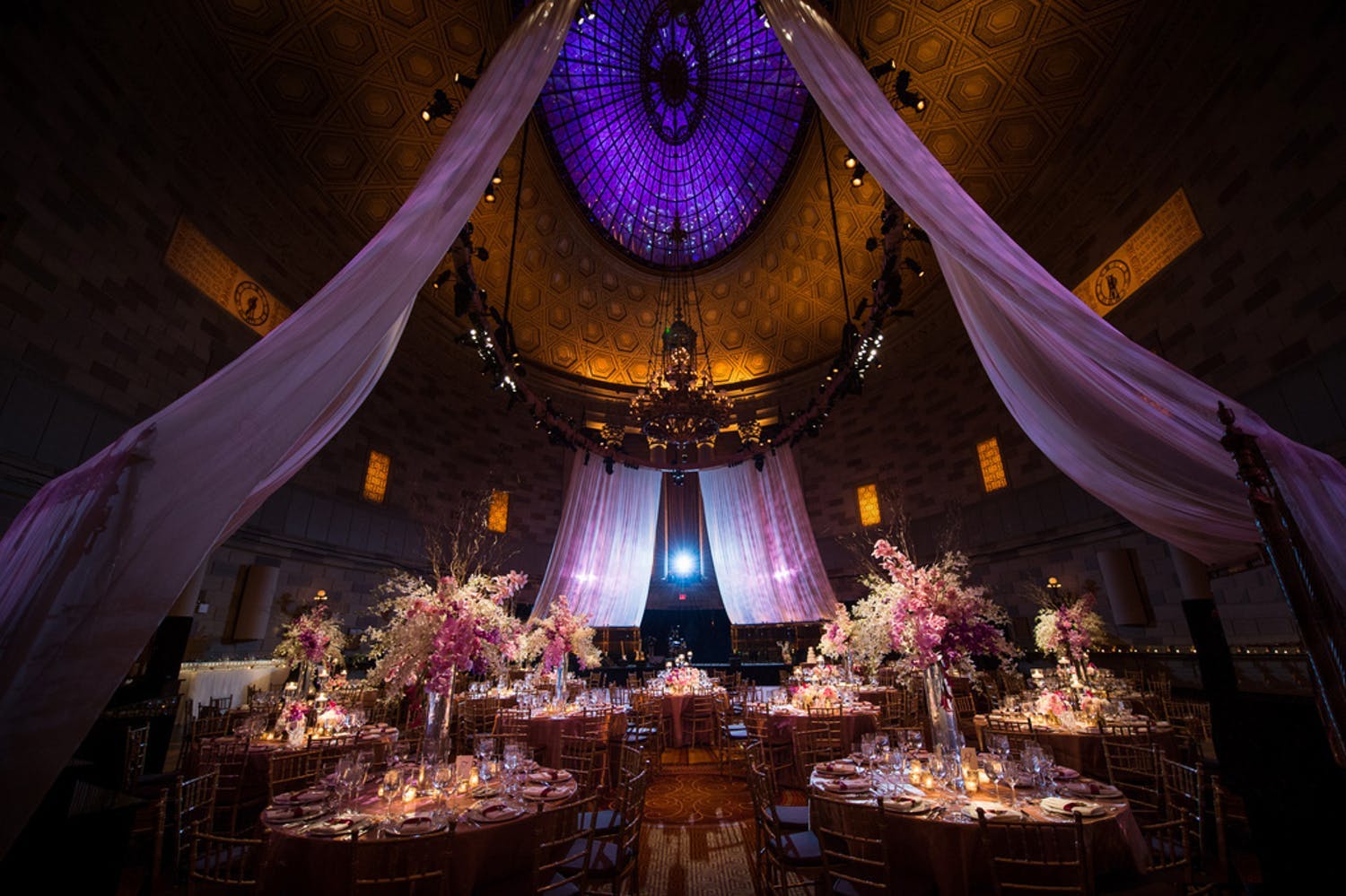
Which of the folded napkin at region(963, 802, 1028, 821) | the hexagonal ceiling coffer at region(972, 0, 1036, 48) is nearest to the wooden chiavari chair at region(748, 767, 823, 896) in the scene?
the folded napkin at region(963, 802, 1028, 821)

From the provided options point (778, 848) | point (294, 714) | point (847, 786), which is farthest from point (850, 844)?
point (294, 714)

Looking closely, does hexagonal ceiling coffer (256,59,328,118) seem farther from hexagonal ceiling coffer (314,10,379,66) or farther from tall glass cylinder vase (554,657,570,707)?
tall glass cylinder vase (554,657,570,707)

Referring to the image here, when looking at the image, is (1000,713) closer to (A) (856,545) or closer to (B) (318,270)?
(A) (856,545)

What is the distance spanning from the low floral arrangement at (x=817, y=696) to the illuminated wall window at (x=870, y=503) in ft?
23.2

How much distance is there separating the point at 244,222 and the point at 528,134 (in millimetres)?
Result: 5869

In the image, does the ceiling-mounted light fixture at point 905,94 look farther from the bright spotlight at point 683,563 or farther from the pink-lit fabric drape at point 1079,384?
the bright spotlight at point 683,563

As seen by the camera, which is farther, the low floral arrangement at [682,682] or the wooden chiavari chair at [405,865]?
the low floral arrangement at [682,682]

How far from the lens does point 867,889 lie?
2799 mm

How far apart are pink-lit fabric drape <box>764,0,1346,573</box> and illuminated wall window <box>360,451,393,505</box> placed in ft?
33.9

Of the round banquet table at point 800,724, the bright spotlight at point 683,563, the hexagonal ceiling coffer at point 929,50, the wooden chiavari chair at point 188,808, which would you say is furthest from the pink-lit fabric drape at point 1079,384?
the bright spotlight at point 683,563

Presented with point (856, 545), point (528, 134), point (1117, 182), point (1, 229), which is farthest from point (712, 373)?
point (1, 229)

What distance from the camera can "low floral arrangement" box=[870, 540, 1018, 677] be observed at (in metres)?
3.56

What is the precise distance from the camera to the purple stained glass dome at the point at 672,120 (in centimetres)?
1147

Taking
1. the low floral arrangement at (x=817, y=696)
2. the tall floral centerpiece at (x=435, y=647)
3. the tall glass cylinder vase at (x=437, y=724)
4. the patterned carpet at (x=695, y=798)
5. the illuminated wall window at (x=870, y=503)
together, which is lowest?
the patterned carpet at (x=695, y=798)
